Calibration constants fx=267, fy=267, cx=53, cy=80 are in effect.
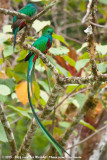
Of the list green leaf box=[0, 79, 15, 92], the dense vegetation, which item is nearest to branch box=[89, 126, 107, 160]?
the dense vegetation

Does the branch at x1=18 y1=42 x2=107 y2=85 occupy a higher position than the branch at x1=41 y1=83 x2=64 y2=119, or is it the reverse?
the branch at x1=18 y1=42 x2=107 y2=85

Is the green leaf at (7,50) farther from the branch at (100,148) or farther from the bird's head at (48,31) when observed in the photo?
the branch at (100,148)

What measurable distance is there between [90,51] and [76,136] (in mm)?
1283

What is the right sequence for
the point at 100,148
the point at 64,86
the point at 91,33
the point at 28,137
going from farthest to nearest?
the point at 100,148, the point at 28,137, the point at 64,86, the point at 91,33

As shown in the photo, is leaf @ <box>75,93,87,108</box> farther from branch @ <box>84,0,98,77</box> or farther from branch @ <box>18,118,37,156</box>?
branch @ <box>84,0,98,77</box>

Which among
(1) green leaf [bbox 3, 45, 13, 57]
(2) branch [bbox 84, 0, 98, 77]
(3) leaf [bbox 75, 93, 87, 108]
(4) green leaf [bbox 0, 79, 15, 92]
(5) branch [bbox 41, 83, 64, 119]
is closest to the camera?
(2) branch [bbox 84, 0, 98, 77]

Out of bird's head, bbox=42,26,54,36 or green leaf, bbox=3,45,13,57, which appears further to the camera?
bird's head, bbox=42,26,54,36

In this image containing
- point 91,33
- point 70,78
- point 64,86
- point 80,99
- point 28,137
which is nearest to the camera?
point 91,33

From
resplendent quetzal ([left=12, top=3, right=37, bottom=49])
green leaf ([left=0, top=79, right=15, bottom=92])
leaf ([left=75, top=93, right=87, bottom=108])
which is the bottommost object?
leaf ([left=75, top=93, right=87, bottom=108])

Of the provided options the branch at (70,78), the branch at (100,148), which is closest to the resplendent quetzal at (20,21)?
the branch at (70,78)

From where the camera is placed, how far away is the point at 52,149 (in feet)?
6.16

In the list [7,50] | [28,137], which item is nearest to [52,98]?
[28,137]

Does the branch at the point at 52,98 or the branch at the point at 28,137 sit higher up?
Answer: the branch at the point at 52,98

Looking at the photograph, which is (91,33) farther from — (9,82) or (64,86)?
(9,82)
